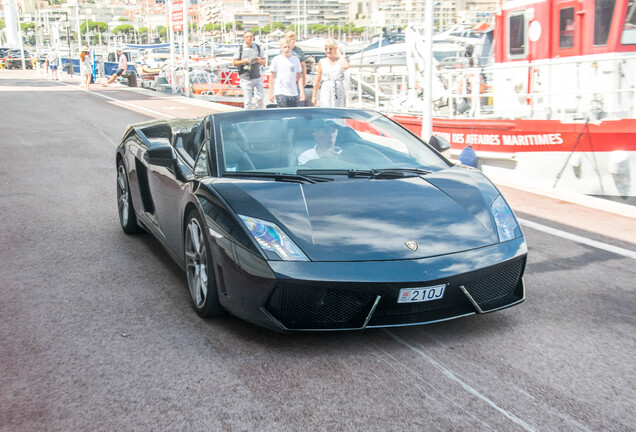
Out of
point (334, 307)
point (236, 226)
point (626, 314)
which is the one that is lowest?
point (626, 314)

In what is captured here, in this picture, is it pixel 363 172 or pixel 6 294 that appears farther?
pixel 6 294

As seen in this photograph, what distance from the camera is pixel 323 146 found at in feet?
16.5

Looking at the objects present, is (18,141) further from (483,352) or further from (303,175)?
(483,352)

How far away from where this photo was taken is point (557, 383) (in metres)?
3.50

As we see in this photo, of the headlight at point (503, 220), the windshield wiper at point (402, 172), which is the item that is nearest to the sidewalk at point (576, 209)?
the headlight at point (503, 220)

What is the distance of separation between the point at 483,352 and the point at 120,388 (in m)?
1.77

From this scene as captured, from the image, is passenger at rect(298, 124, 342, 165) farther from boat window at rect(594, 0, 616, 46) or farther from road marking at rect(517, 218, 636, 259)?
boat window at rect(594, 0, 616, 46)

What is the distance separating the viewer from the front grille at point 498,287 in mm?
3972

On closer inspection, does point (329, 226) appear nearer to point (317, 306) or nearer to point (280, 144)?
point (317, 306)

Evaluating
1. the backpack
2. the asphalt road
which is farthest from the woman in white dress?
the asphalt road

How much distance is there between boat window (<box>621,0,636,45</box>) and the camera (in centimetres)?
1270

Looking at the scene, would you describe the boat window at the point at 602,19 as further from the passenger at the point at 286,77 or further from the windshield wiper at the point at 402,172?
the windshield wiper at the point at 402,172

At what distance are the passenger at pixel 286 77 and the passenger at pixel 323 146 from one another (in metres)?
8.35

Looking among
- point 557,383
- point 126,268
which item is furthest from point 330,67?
point 557,383
